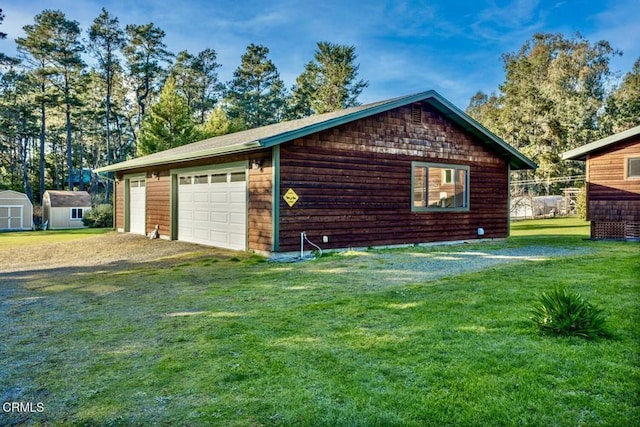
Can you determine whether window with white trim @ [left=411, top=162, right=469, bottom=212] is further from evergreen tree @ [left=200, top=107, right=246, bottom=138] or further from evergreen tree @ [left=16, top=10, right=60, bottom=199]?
evergreen tree @ [left=16, top=10, right=60, bottom=199]

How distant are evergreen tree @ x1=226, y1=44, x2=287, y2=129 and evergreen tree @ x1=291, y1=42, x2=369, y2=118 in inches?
75.7

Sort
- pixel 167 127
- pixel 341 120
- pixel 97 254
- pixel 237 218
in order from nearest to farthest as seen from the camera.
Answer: pixel 341 120 < pixel 237 218 < pixel 97 254 < pixel 167 127

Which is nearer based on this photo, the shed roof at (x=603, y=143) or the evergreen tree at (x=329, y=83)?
the shed roof at (x=603, y=143)

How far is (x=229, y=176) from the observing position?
35.6ft

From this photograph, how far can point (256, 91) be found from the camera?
127ft

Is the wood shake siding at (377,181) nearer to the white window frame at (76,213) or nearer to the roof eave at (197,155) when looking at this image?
the roof eave at (197,155)

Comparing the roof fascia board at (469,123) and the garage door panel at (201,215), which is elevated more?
the roof fascia board at (469,123)

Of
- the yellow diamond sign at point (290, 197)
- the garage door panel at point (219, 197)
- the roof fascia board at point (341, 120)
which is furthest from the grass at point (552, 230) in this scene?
the garage door panel at point (219, 197)

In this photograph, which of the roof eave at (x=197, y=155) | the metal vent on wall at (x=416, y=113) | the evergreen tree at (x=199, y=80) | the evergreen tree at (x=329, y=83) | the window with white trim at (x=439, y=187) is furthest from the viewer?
the evergreen tree at (x=199, y=80)

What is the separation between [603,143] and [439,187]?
576cm

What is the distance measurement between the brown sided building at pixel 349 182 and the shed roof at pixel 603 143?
6.41 ft

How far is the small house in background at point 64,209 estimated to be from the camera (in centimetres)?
2595

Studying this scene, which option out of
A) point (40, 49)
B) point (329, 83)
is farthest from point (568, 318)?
point (40, 49)

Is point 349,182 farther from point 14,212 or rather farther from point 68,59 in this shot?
point 68,59
